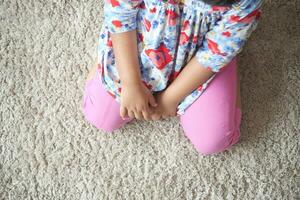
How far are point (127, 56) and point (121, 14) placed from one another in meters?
0.07

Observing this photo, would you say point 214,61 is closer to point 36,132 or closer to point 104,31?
point 104,31

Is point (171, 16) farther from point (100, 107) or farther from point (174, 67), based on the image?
point (100, 107)

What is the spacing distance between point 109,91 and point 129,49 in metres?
0.11

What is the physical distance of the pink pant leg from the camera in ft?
2.52

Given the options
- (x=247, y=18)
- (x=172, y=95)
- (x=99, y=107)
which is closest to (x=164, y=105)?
(x=172, y=95)

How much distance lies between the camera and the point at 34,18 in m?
0.92

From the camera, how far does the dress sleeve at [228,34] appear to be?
59 cm

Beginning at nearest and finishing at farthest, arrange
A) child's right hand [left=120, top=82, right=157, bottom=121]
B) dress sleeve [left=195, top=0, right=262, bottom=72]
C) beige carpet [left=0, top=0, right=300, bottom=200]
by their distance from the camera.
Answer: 1. dress sleeve [left=195, top=0, right=262, bottom=72]
2. child's right hand [left=120, top=82, right=157, bottom=121]
3. beige carpet [left=0, top=0, right=300, bottom=200]

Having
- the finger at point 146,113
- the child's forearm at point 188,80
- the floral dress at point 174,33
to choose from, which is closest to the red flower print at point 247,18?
the floral dress at point 174,33

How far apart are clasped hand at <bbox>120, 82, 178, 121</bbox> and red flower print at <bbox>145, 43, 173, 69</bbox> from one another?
0.16ft

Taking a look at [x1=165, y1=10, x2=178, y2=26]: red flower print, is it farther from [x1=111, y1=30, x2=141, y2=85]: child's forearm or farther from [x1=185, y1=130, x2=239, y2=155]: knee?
[x1=185, y1=130, x2=239, y2=155]: knee

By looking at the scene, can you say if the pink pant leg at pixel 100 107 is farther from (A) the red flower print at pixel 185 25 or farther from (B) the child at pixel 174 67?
(A) the red flower print at pixel 185 25

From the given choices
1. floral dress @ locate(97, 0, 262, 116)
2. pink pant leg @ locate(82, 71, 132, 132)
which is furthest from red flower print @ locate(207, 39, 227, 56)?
pink pant leg @ locate(82, 71, 132, 132)

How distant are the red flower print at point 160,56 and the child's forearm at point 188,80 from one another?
0.12ft
